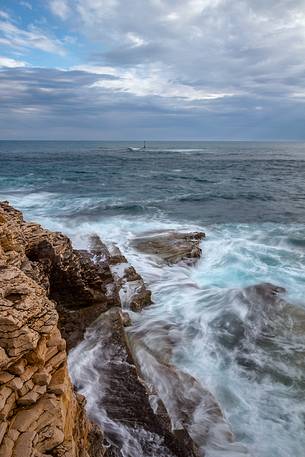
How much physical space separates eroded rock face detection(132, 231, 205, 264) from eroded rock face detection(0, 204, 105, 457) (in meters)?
9.86

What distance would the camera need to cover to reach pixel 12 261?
6.89 m

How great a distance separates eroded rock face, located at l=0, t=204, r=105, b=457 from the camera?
4.05 m

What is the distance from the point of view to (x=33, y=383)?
4375 mm

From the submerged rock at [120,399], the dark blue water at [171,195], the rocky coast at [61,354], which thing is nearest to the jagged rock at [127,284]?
the rocky coast at [61,354]

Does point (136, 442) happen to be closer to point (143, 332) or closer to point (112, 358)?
point (112, 358)

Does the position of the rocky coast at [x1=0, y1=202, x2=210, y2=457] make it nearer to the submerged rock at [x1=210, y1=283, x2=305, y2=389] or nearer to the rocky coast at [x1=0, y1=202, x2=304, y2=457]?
the rocky coast at [x1=0, y1=202, x2=304, y2=457]

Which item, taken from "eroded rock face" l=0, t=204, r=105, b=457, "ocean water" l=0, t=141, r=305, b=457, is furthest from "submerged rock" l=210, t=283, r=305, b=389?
"eroded rock face" l=0, t=204, r=105, b=457

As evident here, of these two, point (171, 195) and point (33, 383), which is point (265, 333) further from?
point (171, 195)

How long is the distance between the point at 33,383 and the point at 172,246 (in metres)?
11.7

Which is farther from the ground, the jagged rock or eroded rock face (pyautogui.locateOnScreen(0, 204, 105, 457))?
eroded rock face (pyautogui.locateOnScreen(0, 204, 105, 457))

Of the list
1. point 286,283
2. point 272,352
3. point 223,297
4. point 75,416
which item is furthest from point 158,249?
point 75,416

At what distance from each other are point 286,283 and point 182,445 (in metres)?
8.34

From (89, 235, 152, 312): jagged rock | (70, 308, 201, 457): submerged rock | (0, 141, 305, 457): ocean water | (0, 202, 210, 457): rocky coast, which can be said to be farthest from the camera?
(89, 235, 152, 312): jagged rock

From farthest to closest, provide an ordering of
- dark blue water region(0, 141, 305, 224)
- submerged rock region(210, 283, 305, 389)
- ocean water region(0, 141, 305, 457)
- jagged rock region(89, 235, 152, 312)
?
dark blue water region(0, 141, 305, 224) → jagged rock region(89, 235, 152, 312) → submerged rock region(210, 283, 305, 389) → ocean water region(0, 141, 305, 457)
